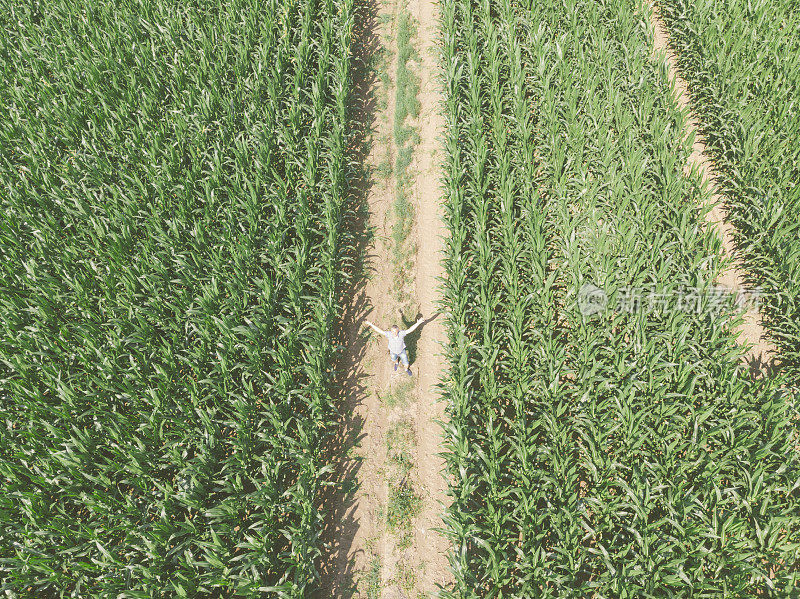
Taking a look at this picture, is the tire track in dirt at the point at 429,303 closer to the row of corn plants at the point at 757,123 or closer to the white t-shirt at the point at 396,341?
the white t-shirt at the point at 396,341

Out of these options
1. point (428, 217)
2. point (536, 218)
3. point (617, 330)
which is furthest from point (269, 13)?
point (617, 330)

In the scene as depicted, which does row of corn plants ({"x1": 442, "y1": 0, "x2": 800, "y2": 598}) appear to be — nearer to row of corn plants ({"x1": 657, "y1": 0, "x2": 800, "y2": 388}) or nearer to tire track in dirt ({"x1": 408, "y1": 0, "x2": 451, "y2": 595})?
tire track in dirt ({"x1": 408, "y1": 0, "x2": 451, "y2": 595})

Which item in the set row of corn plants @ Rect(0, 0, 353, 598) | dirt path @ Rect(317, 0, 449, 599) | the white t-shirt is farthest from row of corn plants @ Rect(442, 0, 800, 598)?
row of corn plants @ Rect(0, 0, 353, 598)

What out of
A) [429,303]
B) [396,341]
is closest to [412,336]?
[429,303]

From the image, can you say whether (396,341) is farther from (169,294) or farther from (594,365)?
(169,294)

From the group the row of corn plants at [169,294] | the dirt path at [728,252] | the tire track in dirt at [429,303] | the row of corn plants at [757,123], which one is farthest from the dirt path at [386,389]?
the row of corn plants at [757,123]

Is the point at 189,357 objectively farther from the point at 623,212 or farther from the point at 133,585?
the point at 623,212

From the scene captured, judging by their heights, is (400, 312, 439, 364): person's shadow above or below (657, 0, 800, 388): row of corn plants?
below
